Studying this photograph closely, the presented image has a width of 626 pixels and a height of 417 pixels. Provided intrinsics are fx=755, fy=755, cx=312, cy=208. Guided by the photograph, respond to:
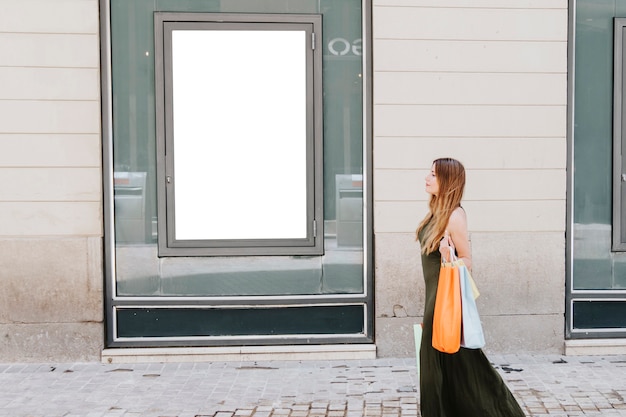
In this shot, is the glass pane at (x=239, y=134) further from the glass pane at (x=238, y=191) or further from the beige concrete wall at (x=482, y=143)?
the beige concrete wall at (x=482, y=143)

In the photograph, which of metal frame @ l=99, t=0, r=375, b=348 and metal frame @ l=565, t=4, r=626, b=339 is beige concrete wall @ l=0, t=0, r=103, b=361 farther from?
metal frame @ l=565, t=4, r=626, b=339

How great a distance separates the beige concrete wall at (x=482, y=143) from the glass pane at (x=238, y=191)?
0.29m

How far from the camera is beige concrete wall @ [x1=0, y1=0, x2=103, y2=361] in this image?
6996 millimetres

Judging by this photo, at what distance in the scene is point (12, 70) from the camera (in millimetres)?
6992

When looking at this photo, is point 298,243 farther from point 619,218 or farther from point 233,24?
point 619,218

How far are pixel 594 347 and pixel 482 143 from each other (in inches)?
89.4

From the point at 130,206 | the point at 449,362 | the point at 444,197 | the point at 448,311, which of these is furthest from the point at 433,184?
the point at 130,206

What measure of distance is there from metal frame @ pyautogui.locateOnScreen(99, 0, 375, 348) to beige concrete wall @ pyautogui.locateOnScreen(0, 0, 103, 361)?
0.10 metres

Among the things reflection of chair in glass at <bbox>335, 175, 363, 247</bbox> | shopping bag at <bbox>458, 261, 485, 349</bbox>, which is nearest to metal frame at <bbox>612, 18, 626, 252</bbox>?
reflection of chair in glass at <bbox>335, 175, 363, 247</bbox>

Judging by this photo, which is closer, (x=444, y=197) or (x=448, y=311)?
(x=448, y=311)

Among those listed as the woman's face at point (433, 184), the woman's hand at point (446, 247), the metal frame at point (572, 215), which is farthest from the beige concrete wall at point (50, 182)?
the metal frame at point (572, 215)

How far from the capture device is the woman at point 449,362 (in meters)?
4.74

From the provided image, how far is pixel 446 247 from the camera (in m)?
4.60

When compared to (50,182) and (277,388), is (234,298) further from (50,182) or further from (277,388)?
(50,182)
